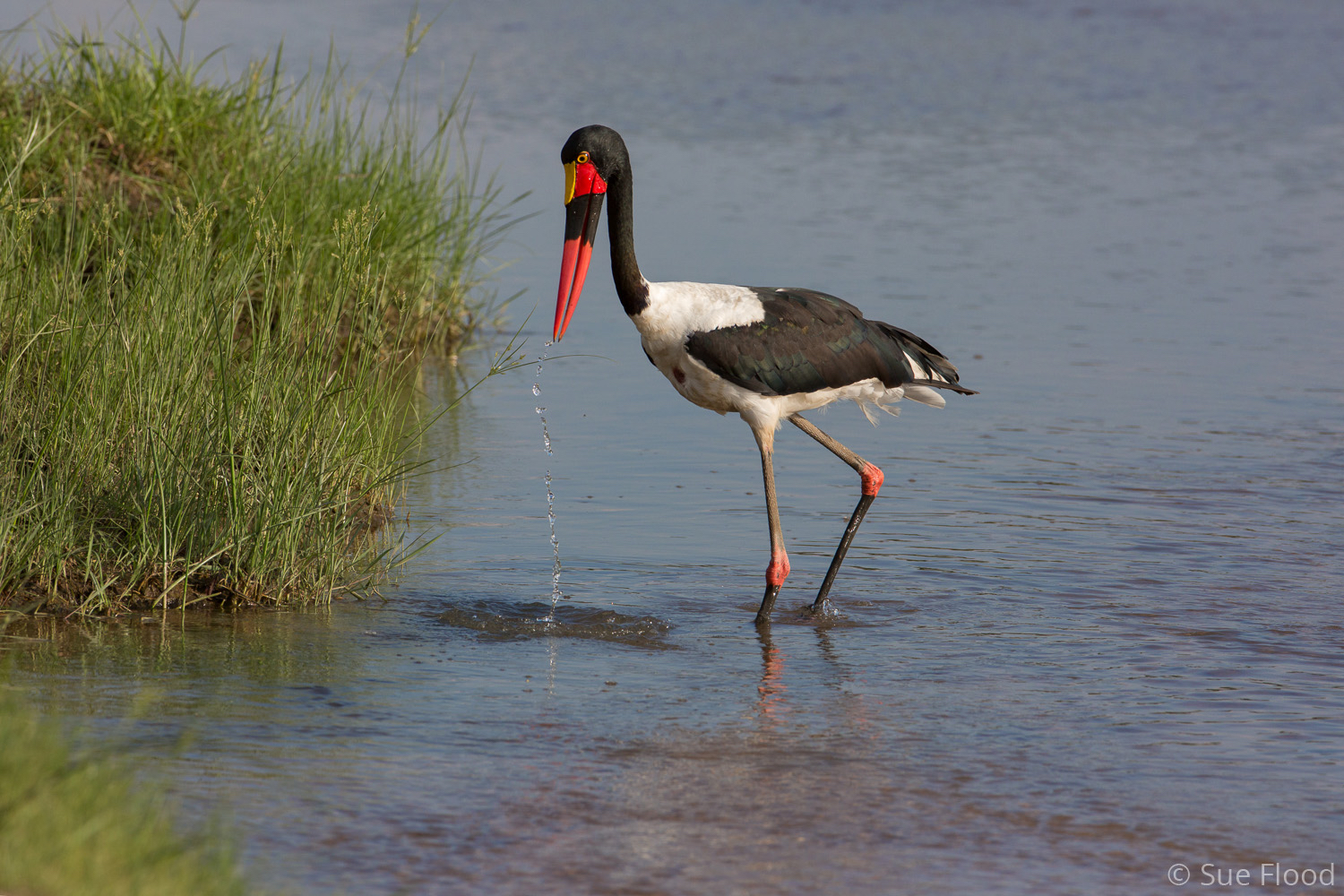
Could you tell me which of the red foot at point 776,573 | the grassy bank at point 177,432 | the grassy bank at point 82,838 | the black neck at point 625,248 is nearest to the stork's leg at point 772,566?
the red foot at point 776,573

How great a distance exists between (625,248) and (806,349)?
737 mm

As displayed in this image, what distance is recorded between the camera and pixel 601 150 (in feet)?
20.1

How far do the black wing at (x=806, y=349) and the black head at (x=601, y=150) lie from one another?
0.68 m

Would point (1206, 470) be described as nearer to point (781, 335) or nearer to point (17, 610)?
point (781, 335)

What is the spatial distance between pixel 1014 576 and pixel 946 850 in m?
2.51

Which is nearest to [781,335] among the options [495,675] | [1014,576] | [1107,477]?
[1014,576]

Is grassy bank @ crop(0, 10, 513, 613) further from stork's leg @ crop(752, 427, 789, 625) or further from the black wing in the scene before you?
stork's leg @ crop(752, 427, 789, 625)

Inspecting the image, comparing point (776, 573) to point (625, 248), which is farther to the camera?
point (625, 248)

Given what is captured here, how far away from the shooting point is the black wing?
5883mm

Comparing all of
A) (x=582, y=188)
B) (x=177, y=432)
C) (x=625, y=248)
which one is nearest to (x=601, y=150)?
(x=582, y=188)

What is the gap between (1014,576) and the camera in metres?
6.29

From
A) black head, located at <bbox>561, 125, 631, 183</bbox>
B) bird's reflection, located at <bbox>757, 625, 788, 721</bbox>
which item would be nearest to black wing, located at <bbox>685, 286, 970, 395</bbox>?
black head, located at <bbox>561, 125, 631, 183</bbox>

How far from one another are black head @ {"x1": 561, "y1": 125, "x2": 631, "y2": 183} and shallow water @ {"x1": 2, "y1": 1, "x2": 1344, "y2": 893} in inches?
57.4

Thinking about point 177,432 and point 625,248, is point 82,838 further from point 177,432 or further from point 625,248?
point 625,248
